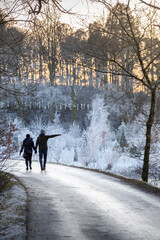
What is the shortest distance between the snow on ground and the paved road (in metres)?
0.15

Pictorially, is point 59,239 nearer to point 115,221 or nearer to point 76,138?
point 115,221

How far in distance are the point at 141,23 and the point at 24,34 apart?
Result: 6.88 m

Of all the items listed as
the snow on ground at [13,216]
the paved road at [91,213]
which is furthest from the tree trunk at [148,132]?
the snow on ground at [13,216]

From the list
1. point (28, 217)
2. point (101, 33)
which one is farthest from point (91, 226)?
point (101, 33)

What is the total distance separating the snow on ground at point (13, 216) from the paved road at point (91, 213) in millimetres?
153

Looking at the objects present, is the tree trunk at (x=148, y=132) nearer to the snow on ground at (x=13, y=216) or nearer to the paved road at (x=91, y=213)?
the paved road at (x=91, y=213)

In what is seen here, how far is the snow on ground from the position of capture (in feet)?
16.9

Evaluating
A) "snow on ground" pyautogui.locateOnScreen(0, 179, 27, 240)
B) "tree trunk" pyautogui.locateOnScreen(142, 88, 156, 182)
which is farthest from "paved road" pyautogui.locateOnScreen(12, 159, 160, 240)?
"tree trunk" pyautogui.locateOnScreen(142, 88, 156, 182)

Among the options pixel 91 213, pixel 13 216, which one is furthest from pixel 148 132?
pixel 13 216

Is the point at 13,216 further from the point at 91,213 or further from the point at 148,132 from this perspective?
the point at 148,132

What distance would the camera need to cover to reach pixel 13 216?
6.27 meters

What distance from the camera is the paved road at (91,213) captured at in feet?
17.1

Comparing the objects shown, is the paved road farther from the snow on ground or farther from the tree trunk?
the tree trunk

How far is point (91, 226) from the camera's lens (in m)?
5.66
